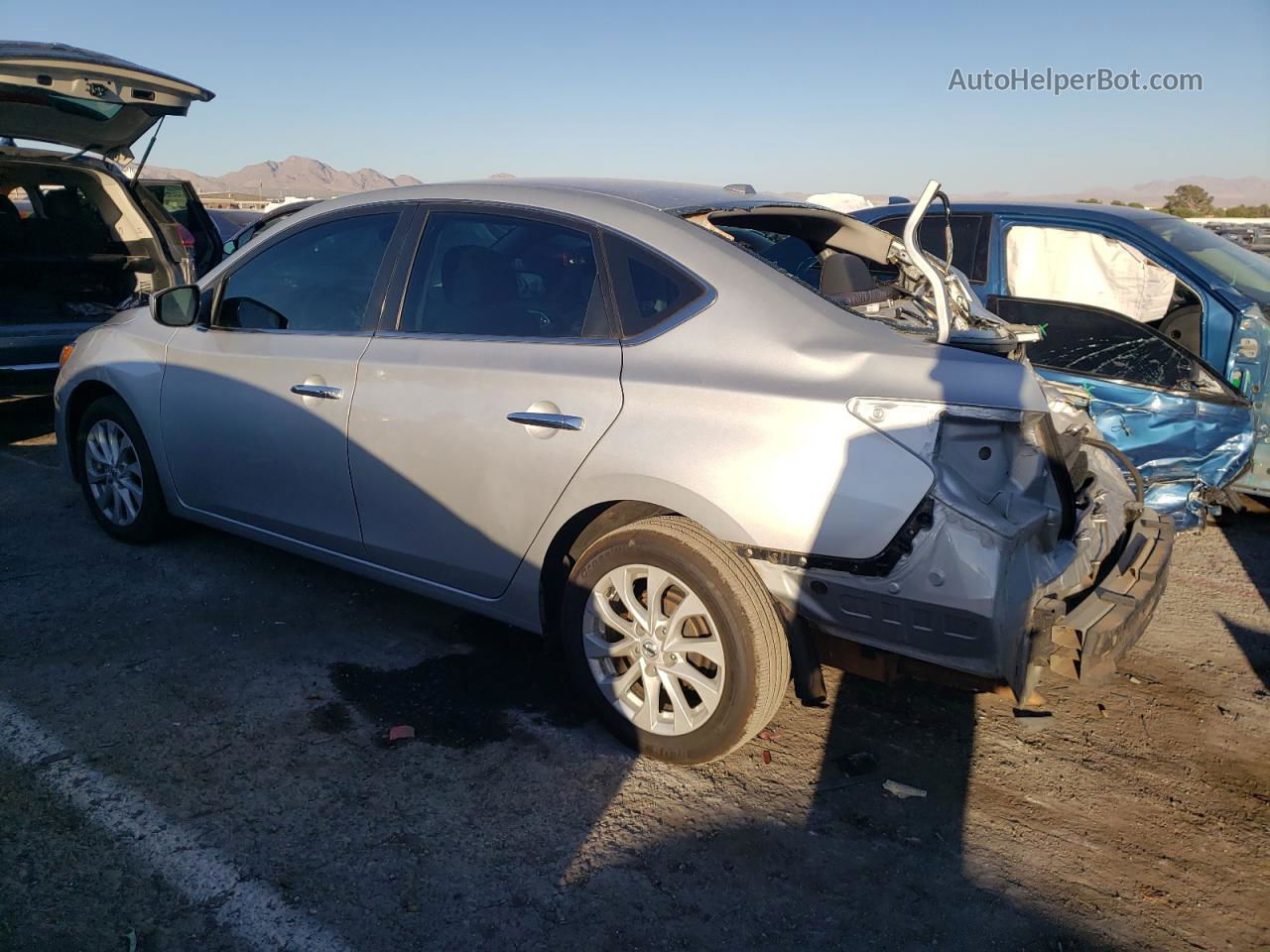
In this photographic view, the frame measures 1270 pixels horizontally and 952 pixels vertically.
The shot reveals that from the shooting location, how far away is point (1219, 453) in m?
4.98

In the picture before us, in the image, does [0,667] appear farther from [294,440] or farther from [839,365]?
[839,365]

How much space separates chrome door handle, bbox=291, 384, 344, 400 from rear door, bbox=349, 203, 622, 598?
143 mm

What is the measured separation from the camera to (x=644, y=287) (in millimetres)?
3199

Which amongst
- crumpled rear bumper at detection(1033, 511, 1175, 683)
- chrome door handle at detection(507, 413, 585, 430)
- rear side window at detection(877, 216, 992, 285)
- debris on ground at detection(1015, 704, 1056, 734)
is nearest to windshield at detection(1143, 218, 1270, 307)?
rear side window at detection(877, 216, 992, 285)

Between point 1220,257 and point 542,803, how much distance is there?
15.9 ft

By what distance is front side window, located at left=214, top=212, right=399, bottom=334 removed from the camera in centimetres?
392

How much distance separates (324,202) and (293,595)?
1755 mm

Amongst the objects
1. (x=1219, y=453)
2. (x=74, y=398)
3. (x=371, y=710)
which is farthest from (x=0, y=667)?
(x=1219, y=453)

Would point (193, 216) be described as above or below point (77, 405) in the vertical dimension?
above

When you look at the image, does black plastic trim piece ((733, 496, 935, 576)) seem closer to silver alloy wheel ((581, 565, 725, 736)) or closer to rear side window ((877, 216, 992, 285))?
silver alloy wheel ((581, 565, 725, 736))

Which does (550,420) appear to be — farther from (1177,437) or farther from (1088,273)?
(1088,273)

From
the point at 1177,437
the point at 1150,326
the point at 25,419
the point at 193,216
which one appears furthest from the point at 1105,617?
the point at 193,216

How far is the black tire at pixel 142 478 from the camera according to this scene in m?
4.77

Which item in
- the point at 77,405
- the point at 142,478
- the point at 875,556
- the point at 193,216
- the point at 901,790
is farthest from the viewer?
the point at 193,216
